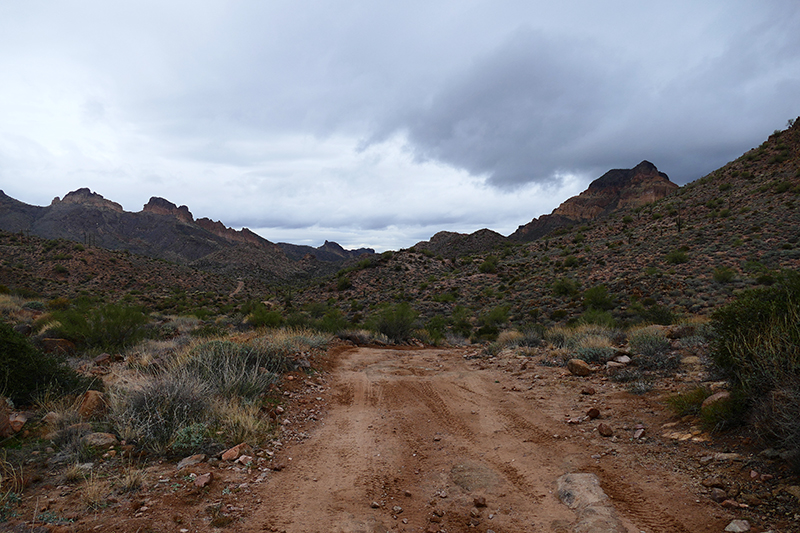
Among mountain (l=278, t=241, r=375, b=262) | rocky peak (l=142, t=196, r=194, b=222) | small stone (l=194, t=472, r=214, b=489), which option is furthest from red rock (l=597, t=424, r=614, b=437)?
rocky peak (l=142, t=196, r=194, b=222)

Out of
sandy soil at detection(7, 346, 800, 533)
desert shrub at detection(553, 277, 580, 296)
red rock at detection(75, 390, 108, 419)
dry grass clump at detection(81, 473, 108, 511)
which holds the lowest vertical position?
sandy soil at detection(7, 346, 800, 533)

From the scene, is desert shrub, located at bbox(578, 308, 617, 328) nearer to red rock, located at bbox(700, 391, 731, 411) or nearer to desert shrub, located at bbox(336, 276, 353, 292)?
red rock, located at bbox(700, 391, 731, 411)

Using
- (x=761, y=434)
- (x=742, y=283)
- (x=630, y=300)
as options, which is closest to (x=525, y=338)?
(x=761, y=434)

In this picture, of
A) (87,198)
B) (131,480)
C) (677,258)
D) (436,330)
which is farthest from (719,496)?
(87,198)

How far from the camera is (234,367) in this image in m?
6.70

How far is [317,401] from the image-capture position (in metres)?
7.14

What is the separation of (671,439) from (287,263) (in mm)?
107053

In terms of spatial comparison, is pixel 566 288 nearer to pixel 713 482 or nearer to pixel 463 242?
pixel 713 482

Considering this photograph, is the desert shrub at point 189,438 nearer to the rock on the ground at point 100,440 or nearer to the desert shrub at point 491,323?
the rock on the ground at point 100,440

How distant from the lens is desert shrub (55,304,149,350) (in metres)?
10.7

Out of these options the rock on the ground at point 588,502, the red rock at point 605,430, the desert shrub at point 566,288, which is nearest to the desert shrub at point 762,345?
the red rock at point 605,430

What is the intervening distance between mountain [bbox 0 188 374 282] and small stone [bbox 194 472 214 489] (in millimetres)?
79668

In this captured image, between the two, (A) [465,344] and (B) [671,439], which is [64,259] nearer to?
(A) [465,344]

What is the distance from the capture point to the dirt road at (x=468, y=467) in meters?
3.42
